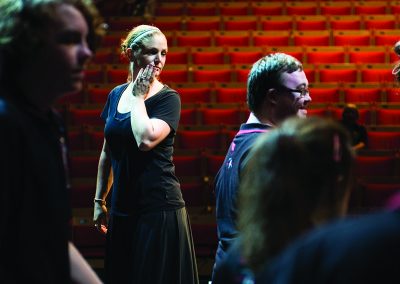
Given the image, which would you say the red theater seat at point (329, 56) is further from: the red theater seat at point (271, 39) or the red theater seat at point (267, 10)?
the red theater seat at point (267, 10)

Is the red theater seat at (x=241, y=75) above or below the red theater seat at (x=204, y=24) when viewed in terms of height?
below

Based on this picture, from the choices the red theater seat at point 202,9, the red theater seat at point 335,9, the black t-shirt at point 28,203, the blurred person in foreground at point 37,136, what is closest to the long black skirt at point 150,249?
the blurred person in foreground at point 37,136

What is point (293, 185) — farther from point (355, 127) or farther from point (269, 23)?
point (269, 23)

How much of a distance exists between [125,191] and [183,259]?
0.25 meters

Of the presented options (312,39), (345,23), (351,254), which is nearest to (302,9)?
(345,23)

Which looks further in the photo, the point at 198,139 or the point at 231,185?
the point at 198,139

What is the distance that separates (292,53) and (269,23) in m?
1.03

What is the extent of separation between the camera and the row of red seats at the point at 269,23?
23.2 feet

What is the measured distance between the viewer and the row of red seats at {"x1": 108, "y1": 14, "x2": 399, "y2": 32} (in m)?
7.06

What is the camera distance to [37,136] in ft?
3.10

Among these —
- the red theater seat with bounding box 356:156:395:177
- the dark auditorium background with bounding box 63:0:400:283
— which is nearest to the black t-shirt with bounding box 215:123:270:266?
the dark auditorium background with bounding box 63:0:400:283

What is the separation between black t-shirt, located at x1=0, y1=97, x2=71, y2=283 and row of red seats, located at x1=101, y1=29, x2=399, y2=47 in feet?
19.0

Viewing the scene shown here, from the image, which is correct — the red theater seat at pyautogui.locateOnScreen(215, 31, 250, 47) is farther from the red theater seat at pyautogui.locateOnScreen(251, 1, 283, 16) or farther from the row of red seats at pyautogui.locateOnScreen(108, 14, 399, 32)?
the red theater seat at pyautogui.locateOnScreen(251, 1, 283, 16)

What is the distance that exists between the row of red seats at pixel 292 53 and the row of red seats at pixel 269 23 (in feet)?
2.36
